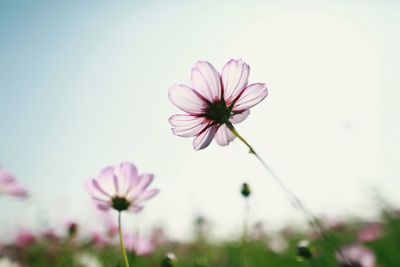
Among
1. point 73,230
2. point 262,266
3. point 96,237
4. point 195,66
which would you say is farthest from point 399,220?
point 195,66

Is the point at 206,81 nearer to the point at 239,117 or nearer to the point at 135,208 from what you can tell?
the point at 239,117

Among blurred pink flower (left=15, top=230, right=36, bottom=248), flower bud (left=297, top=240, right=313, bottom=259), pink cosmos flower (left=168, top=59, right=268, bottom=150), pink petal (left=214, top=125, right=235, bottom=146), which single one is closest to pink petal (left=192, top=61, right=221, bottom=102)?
pink cosmos flower (left=168, top=59, right=268, bottom=150)

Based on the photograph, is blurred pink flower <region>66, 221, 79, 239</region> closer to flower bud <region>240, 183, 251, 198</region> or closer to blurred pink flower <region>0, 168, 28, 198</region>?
blurred pink flower <region>0, 168, 28, 198</region>

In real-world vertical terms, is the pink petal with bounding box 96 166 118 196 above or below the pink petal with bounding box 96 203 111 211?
above

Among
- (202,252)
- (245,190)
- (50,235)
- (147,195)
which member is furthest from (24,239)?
(245,190)

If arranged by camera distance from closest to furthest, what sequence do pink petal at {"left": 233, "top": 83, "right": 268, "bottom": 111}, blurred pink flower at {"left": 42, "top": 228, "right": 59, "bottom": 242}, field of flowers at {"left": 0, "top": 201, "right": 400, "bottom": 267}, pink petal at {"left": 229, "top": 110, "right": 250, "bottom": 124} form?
pink petal at {"left": 233, "top": 83, "right": 268, "bottom": 111}
pink petal at {"left": 229, "top": 110, "right": 250, "bottom": 124}
field of flowers at {"left": 0, "top": 201, "right": 400, "bottom": 267}
blurred pink flower at {"left": 42, "top": 228, "right": 59, "bottom": 242}

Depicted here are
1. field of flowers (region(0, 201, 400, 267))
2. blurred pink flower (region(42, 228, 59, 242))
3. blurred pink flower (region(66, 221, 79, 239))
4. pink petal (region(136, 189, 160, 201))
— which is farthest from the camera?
blurred pink flower (region(42, 228, 59, 242))
